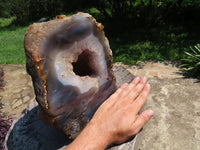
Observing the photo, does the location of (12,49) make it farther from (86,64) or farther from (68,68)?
(68,68)

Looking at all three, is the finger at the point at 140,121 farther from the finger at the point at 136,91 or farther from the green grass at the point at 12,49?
the green grass at the point at 12,49

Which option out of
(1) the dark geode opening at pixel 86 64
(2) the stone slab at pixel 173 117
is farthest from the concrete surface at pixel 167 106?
(1) the dark geode opening at pixel 86 64

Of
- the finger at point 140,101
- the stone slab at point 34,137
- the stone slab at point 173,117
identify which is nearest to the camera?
the finger at point 140,101

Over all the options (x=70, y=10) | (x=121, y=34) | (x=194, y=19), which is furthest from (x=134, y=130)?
(x=70, y=10)

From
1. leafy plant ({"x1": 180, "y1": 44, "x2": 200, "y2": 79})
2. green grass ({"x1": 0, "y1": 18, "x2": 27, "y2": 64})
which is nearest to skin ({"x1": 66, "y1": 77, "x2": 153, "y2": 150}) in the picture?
leafy plant ({"x1": 180, "y1": 44, "x2": 200, "y2": 79})

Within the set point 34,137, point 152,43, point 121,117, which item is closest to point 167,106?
point 121,117

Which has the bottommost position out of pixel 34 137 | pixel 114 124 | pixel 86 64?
pixel 34 137

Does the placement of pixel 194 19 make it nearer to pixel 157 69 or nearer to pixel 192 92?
pixel 157 69
